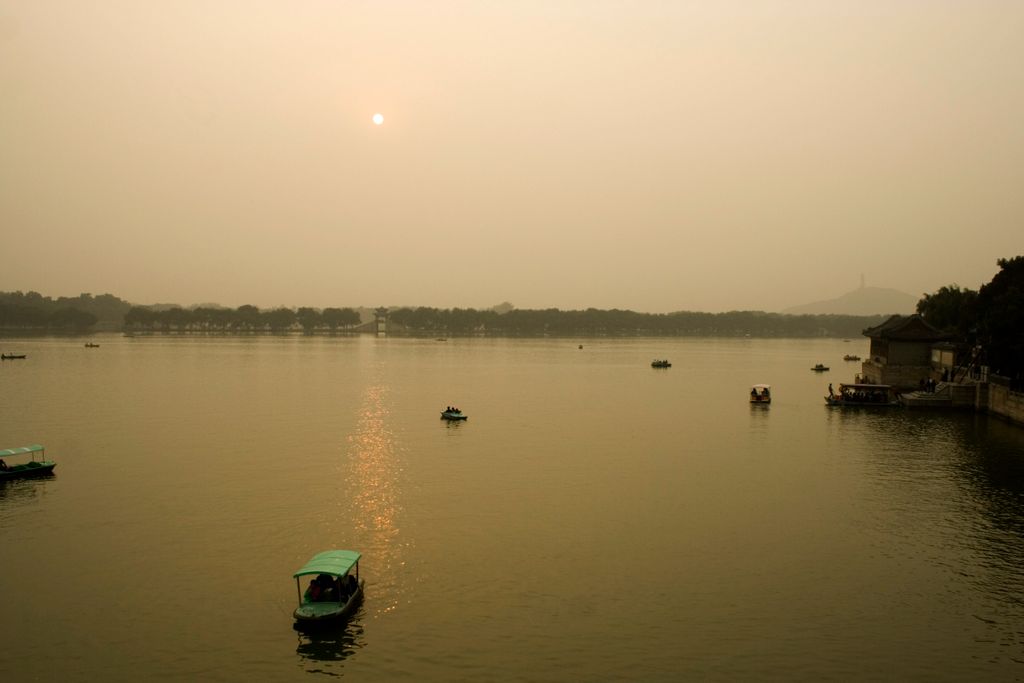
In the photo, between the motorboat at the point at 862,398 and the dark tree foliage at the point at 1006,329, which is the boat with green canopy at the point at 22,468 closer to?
the dark tree foliage at the point at 1006,329

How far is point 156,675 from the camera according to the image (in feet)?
43.7

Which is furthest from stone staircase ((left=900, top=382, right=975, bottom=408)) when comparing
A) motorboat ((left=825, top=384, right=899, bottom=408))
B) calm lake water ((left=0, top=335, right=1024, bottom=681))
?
calm lake water ((left=0, top=335, right=1024, bottom=681))

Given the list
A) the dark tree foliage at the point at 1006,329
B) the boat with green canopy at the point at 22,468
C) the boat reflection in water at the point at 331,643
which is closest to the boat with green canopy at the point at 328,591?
the boat reflection in water at the point at 331,643

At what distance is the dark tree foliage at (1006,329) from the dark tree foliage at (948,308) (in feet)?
16.7

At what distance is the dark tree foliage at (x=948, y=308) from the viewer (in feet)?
170

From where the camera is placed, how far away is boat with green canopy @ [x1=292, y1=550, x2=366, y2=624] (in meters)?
14.8

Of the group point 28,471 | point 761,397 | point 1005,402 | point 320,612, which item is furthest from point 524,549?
point 761,397

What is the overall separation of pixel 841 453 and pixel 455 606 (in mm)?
23264

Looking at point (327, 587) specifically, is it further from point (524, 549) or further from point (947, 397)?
point (947, 397)

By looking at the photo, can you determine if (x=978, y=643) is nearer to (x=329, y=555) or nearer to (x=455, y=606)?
(x=455, y=606)

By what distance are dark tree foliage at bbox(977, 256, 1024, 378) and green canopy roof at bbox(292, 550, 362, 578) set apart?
34.8 meters

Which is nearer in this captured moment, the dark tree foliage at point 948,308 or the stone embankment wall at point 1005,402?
the stone embankment wall at point 1005,402

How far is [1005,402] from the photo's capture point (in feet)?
134

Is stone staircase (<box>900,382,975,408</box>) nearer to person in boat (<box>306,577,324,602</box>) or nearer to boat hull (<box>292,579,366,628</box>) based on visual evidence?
boat hull (<box>292,579,366,628</box>)
